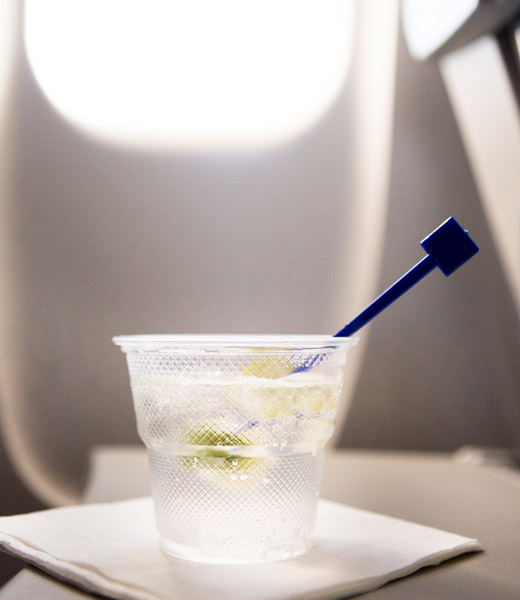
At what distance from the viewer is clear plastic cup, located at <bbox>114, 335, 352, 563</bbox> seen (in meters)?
0.51

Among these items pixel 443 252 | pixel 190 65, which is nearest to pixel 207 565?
pixel 443 252

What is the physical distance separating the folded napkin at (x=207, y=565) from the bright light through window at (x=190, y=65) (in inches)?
33.0

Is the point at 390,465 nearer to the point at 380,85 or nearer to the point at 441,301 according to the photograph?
the point at 441,301

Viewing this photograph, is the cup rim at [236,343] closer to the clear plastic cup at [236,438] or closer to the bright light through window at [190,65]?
the clear plastic cup at [236,438]

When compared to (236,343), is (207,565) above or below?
below

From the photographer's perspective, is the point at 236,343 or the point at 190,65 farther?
the point at 190,65

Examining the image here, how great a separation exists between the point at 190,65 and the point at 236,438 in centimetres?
95

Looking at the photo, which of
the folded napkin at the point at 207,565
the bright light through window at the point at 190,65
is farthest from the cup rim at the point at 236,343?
the bright light through window at the point at 190,65

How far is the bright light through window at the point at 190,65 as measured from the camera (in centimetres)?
123

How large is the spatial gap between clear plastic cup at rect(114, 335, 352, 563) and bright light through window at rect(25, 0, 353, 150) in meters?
0.84

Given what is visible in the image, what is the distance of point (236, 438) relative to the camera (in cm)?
51

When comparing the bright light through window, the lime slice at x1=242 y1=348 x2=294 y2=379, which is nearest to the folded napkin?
the lime slice at x1=242 y1=348 x2=294 y2=379

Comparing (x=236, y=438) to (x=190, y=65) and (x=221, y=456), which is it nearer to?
(x=221, y=456)

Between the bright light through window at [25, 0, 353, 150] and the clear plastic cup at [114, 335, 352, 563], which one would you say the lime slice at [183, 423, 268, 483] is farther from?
the bright light through window at [25, 0, 353, 150]
